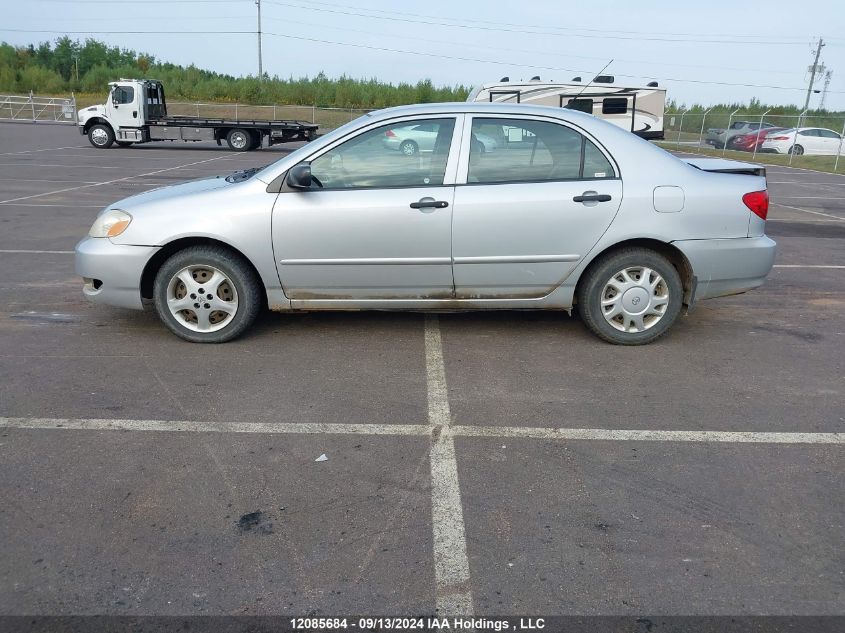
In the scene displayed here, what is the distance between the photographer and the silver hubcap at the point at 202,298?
5.36 m

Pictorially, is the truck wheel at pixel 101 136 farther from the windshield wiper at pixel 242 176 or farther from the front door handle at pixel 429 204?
the front door handle at pixel 429 204

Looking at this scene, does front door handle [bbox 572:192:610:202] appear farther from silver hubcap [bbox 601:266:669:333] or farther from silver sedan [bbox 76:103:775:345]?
silver hubcap [bbox 601:266:669:333]

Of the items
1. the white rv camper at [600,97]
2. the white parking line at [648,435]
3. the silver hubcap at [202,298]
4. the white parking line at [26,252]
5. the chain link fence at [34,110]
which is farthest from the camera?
the chain link fence at [34,110]

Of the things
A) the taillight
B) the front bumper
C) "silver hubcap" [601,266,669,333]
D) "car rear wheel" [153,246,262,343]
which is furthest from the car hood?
the taillight

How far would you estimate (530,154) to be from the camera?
5.37 metres

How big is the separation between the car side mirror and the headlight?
1.20 meters

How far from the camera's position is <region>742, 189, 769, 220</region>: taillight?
545cm

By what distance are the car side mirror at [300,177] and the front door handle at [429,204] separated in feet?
2.40

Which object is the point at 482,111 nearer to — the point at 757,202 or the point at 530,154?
the point at 530,154

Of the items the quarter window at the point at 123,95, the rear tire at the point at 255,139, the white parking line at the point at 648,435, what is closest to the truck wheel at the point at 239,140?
the rear tire at the point at 255,139

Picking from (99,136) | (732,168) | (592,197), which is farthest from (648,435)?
(99,136)

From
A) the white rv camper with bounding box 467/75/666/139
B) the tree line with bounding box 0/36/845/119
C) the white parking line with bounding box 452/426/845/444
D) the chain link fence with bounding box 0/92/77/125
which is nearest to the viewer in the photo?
the white parking line with bounding box 452/426/845/444

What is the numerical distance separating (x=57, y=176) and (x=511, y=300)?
1493cm

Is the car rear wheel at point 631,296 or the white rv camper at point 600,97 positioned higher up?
the white rv camper at point 600,97
